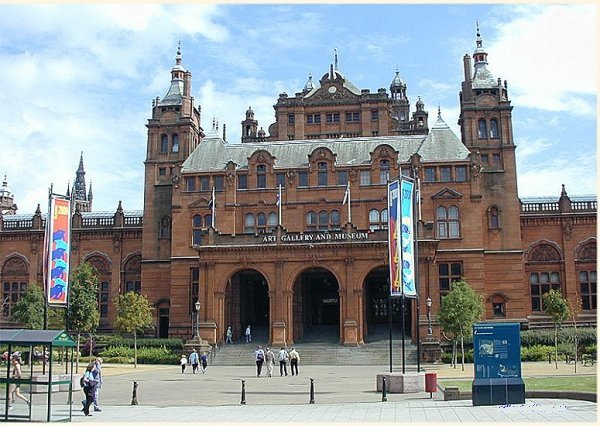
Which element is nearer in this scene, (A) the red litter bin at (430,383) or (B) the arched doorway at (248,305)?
(A) the red litter bin at (430,383)

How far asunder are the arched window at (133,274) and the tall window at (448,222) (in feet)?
101

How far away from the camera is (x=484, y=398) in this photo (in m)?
26.1

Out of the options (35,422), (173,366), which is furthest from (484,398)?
(173,366)

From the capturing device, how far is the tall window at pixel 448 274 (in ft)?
213

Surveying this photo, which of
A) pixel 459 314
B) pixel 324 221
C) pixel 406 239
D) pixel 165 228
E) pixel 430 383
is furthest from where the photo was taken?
pixel 165 228

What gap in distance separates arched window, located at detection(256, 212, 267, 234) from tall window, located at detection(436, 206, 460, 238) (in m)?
15.6

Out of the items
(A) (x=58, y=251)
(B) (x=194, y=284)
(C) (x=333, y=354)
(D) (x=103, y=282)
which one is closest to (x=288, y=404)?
(A) (x=58, y=251)

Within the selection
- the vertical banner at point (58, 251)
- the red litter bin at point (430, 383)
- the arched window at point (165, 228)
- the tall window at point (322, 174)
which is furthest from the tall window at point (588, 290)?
the vertical banner at point (58, 251)

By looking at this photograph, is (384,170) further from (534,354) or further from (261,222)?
(534,354)

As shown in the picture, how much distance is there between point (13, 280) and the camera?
78.8 m

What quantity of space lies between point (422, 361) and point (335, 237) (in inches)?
500

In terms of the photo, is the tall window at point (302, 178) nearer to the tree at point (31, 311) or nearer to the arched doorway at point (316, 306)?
the arched doorway at point (316, 306)

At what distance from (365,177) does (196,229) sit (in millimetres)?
16396

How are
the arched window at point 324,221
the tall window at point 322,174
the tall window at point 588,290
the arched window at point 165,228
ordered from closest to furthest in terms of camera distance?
the arched window at point 324,221 → the tall window at point 322,174 → the tall window at point 588,290 → the arched window at point 165,228
